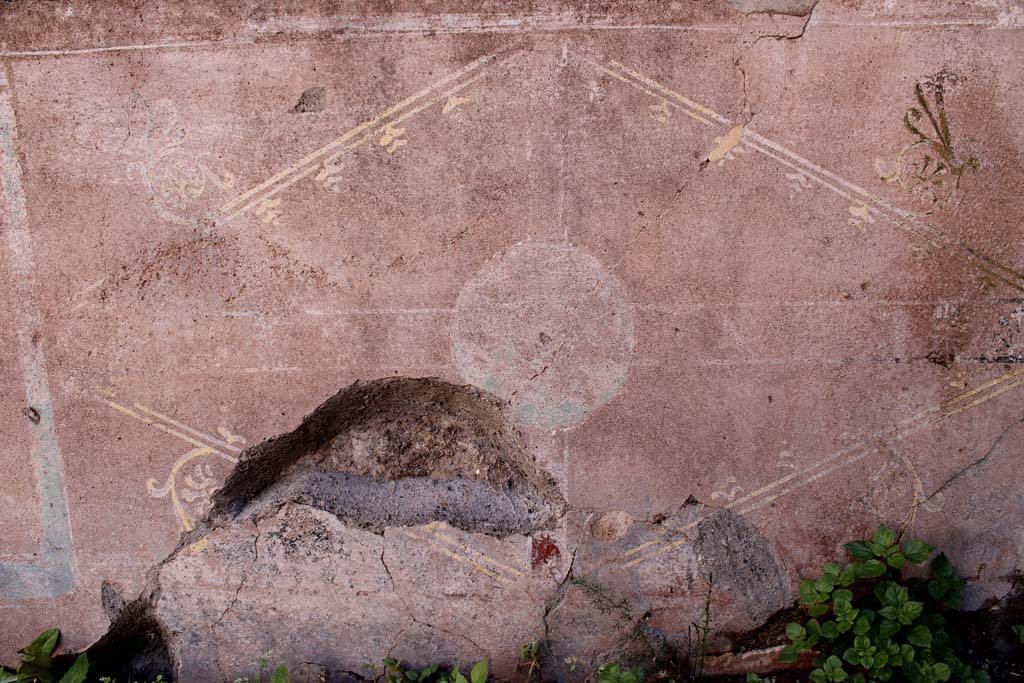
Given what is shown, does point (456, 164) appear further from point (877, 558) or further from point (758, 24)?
point (877, 558)

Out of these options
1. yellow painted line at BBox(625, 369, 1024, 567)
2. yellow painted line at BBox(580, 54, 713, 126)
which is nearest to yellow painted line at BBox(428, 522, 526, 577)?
yellow painted line at BBox(625, 369, 1024, 567)

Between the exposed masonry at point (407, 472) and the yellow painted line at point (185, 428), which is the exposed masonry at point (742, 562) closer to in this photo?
the exposed masonry at point (407, 472)

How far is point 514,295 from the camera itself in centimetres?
299

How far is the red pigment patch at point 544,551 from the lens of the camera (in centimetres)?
319

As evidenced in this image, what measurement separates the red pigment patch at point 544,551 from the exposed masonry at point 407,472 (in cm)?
8

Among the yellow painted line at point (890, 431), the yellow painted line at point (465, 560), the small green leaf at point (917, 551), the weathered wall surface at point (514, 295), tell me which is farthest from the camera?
the yellow painted line at point (465, 560)

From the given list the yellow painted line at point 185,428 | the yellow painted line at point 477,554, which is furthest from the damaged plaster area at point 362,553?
the yellow painted line at point 185,428

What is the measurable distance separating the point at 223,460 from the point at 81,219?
1.33 metres

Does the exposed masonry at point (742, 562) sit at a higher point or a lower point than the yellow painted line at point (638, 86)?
lower

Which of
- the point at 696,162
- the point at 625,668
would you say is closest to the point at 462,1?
the point at 696,162

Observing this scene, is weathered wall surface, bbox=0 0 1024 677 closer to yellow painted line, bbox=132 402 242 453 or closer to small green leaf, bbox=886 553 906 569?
yellow painted line, bbox=132 402 242 453

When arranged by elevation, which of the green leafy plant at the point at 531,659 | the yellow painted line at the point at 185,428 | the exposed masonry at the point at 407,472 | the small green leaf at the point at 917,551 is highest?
the yellow painted line at the point at 185,428

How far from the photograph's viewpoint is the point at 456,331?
3.02 metres

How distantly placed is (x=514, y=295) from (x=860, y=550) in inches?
84.1
